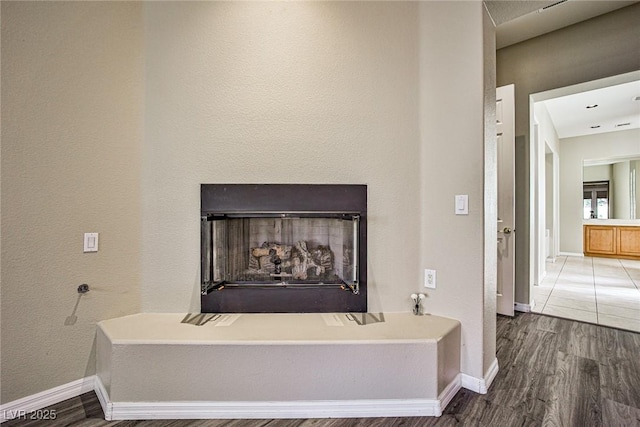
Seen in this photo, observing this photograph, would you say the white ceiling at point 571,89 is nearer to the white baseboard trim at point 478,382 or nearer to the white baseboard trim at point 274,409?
the white baseboard trim at point 478,382

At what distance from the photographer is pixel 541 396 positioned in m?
1.85

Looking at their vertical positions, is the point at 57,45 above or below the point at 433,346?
above

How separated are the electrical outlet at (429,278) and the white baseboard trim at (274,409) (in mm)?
685

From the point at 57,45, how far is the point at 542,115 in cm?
621

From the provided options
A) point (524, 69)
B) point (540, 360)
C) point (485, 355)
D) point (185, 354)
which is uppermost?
point (524, 69)

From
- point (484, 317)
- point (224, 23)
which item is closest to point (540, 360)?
point (484, 317)

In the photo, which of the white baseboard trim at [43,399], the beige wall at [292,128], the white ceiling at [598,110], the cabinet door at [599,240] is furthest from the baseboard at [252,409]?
the cabinet door at [599,240]

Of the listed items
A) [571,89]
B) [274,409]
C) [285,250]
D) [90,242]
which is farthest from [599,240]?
[90,242]

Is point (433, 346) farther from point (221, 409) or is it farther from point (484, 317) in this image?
point (221, 409)

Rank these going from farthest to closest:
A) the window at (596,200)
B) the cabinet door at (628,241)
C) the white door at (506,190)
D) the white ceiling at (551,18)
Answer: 1. the window at (596,200)
2. the cabinet door at (628,241)
3. the white door at (506,190)
4. the white ceiling at (551,18)

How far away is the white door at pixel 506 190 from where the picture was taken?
3088 mm

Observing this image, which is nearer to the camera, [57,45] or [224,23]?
[57,45]

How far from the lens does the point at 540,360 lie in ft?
7.58

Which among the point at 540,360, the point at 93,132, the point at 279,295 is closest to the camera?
the point at 93,132
